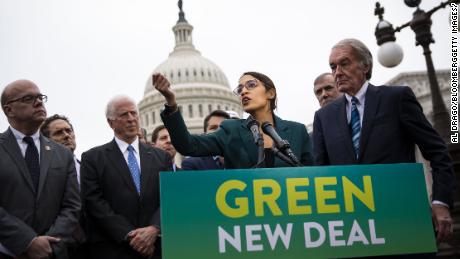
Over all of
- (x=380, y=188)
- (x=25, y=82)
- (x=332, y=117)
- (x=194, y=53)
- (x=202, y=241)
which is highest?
(x=194, y=53)

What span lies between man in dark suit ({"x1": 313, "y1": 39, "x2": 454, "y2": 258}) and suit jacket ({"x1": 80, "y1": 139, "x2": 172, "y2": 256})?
1598 mm

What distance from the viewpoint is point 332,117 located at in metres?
3.14

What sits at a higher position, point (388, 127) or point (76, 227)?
point (388, 127)

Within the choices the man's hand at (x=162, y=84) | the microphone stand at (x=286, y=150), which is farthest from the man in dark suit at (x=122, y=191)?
the microphone stand at (x=286, y=150)

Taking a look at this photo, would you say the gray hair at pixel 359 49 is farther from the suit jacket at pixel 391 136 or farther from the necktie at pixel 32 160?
the necktie at pixel 32 160

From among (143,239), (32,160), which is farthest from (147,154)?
(32,160)

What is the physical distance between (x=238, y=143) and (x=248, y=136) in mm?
77

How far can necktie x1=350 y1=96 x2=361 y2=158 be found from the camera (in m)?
3.00

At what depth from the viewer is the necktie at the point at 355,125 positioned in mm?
3000

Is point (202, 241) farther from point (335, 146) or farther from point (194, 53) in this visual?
point (194, 53)

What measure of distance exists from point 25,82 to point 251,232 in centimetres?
261

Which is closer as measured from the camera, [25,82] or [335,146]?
[335,146]

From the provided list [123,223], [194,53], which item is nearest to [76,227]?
[123,223]

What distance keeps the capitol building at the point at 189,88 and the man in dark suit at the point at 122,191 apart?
244 feet
